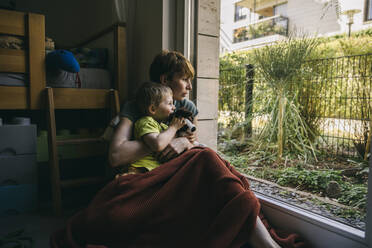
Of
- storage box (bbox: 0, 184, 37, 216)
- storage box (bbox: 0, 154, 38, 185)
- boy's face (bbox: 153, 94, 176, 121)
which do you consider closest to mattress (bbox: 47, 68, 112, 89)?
storage box (bbox: 0, 154, 38, 185)

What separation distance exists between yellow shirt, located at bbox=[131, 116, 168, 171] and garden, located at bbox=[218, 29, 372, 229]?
644mm

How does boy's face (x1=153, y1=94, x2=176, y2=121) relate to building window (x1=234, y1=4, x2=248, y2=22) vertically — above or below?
below

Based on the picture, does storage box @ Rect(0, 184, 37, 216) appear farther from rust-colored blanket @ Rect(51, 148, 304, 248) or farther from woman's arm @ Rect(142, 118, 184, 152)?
woman's arm @ Rect(142, 118, 184, 152)

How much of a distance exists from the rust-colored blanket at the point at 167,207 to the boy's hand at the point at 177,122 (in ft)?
0.69

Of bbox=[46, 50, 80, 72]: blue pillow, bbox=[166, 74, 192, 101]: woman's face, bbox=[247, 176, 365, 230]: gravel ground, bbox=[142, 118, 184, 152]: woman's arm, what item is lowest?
bbox=[247, 176, 365, 230]: gravel ground

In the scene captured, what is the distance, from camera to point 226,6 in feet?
5.46

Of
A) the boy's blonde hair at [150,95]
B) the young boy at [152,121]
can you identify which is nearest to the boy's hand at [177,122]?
the young boy at [152,121]

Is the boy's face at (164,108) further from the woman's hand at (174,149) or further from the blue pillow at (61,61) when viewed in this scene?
the blue pillow at (61,61)

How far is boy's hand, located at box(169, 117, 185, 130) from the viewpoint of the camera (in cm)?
130

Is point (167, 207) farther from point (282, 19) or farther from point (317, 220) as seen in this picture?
point (282, 19)

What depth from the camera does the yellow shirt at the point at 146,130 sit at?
126cm

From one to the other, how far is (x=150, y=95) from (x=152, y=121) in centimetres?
13

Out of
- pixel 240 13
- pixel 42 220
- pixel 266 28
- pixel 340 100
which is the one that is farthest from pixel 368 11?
pixel 42 220

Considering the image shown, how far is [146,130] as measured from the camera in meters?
1.24
